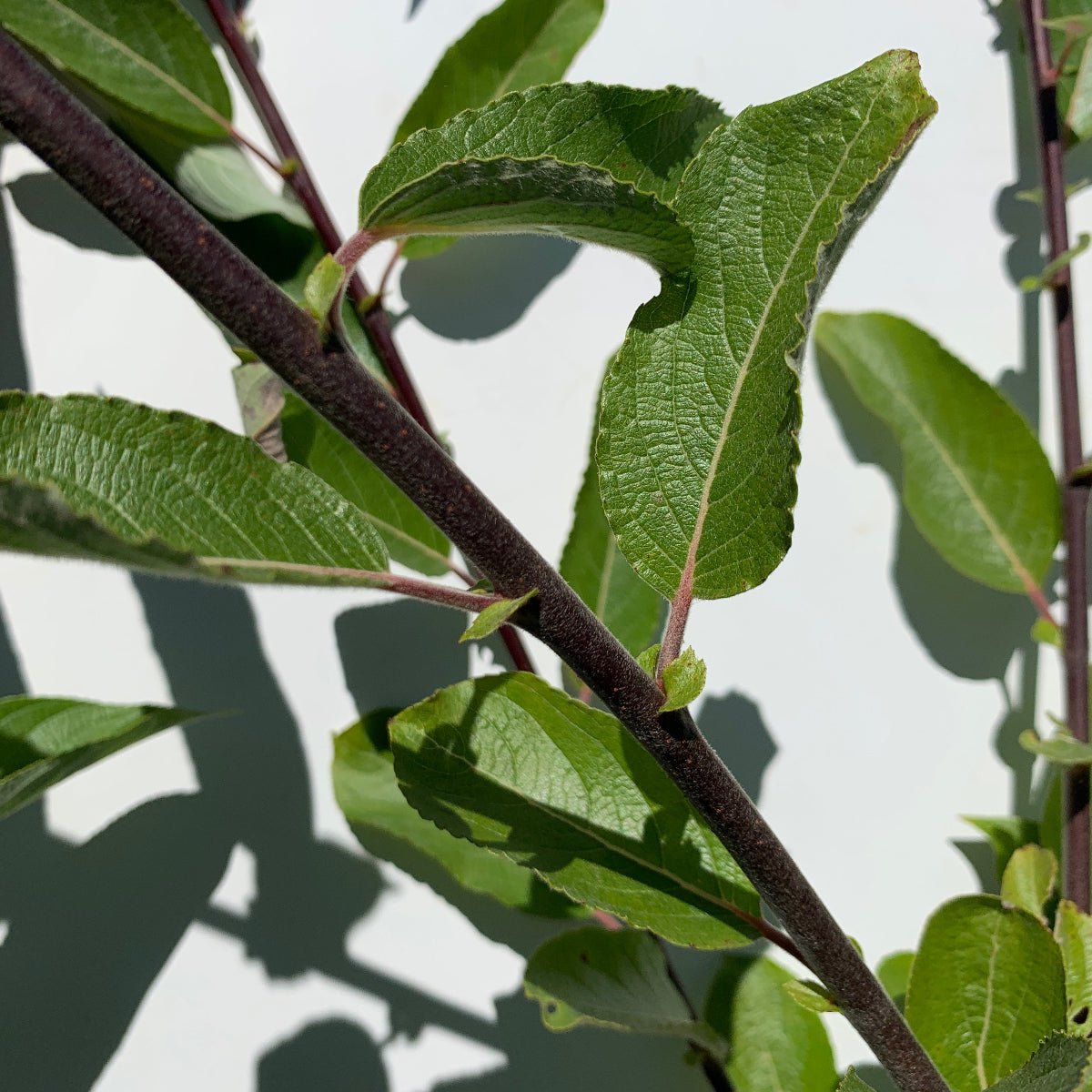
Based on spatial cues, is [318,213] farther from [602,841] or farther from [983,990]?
[983,990]

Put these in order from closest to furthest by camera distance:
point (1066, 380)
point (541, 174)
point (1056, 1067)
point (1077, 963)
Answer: point (541, 174) < point (1056, 1067) < point (1077, 963) < point (1066, 380)

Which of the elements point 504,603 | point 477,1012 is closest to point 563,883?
point 504,603

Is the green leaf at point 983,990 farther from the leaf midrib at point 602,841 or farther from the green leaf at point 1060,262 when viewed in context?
the green leaf at point 1060,262

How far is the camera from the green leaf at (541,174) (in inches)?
8.6

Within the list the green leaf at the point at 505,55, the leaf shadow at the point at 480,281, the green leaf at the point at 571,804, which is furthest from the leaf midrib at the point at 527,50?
the green leaf at the point at 571,804

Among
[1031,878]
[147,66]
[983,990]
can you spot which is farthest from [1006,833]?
[147,66]

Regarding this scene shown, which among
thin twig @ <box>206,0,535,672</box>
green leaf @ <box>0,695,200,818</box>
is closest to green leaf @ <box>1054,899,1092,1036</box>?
thin twig @ <box>206,0,535,672</box>

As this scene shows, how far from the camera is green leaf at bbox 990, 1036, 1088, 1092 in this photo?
1.01ft

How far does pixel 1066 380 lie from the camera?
0.54 meters

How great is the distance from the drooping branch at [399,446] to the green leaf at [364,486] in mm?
169

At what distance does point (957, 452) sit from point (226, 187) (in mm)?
429

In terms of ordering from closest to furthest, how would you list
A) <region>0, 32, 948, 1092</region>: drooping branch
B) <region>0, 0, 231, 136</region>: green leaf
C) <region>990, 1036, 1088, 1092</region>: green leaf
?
<region>0, 32, 948, 1092</region>: drooping branch
<region>990, 1036, 1088, 1092</region>: green leaf
<region>0, 0, 231, 136</region>: green leaf

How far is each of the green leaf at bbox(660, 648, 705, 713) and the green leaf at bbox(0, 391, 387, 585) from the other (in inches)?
3.3

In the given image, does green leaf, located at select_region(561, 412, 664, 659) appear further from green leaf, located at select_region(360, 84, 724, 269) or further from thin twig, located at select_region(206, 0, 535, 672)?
green leaf, located at select_region(360, 84, 724, 269)
